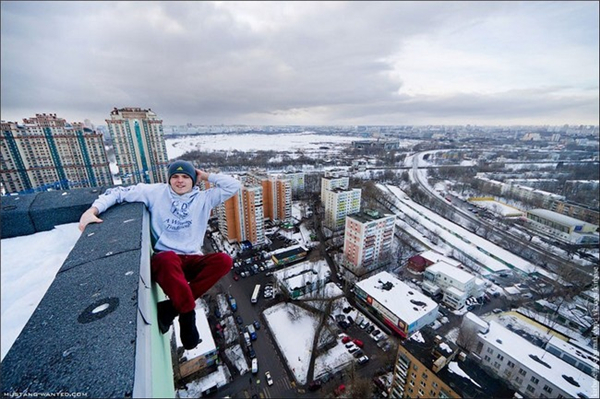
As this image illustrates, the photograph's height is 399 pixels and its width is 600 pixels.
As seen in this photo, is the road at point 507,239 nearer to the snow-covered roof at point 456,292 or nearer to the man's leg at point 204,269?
the snow-covered roof at point 456,292

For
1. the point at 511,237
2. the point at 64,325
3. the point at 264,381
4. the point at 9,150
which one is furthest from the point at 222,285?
the point at 511,237

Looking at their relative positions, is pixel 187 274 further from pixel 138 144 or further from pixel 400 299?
pixel 138 144

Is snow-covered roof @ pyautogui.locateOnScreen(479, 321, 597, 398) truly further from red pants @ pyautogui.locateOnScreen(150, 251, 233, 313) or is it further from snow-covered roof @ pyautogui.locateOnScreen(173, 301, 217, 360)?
red pants @ pyautogui.locateOnScreen(150, 251, 233, 313)

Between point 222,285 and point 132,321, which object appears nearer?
point 132,321

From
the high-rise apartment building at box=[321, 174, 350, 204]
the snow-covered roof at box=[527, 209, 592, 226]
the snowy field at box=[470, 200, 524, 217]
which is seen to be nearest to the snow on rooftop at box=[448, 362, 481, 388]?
the high-rise apartment building at box=[321, 174, 350, 204]

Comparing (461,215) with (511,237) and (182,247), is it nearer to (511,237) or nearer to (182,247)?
(511,237)

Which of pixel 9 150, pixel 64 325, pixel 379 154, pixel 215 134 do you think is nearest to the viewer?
pixel 64 325

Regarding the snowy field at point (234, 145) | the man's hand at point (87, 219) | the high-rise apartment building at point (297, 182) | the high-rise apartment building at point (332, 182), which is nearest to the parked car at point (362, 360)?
the man's hand at point (87, 219)
